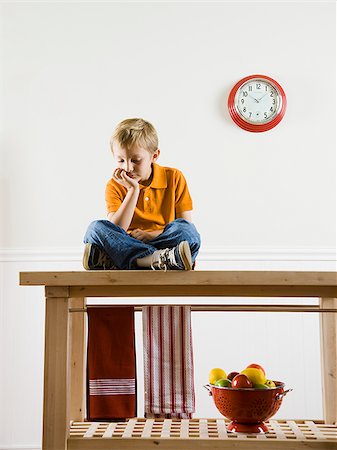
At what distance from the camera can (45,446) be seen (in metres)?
1.77

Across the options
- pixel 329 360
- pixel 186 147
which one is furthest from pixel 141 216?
pixel 186 147

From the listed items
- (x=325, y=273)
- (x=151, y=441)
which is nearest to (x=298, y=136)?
(x=325, y=273)

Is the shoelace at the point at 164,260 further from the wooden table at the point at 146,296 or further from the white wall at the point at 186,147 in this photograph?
the white wall at the point at 186,147

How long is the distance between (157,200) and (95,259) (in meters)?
0.29

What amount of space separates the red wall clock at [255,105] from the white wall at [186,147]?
0.05m

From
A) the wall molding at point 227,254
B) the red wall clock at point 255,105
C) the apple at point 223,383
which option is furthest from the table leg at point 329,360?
the red wall clock at point 255,105

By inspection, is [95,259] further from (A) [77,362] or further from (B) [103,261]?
(A) [77,362]

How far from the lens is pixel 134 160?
2014 mm

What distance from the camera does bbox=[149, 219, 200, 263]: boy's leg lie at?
6.25ft

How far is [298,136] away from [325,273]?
1202 millimetres

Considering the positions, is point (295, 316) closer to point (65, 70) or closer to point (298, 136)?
point (298, 136)

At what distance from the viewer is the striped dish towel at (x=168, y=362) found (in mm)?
1935

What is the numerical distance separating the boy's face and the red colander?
697 millimetres

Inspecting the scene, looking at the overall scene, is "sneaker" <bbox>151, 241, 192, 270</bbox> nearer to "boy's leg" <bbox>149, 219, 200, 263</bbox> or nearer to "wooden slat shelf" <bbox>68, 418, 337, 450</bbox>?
"boy's leg" <bbox>149, 219, 200, 263</bbox>
